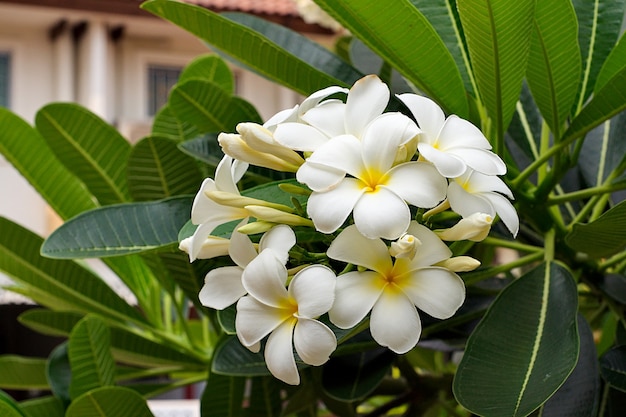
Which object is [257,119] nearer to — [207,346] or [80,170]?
[80,170]

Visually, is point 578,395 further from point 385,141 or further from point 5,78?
point 5,78

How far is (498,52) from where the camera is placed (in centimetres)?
49

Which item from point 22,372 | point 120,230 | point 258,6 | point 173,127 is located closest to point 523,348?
point 120,230

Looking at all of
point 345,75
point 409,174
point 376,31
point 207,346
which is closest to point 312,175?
point 409,174

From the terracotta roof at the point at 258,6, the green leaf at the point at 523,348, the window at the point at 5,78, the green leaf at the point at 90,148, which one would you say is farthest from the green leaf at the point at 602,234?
the window at the point at 5,78

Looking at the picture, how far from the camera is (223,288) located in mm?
420

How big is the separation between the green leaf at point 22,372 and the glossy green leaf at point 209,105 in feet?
1.15

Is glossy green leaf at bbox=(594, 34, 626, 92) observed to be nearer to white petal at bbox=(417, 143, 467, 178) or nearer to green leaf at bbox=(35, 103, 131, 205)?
white petal at bbox=(417, 143, 467, 178)

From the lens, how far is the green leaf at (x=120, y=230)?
1.80 ft

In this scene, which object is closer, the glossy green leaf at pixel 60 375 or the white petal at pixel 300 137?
the white petal at pixel 300 137

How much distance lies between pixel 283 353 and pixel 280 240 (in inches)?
2.1

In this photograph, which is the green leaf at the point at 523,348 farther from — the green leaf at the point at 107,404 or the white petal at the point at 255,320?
the green leaf at the point at 107,404

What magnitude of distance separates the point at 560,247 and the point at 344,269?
253 millimetres

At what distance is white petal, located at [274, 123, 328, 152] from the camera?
1.32ft
